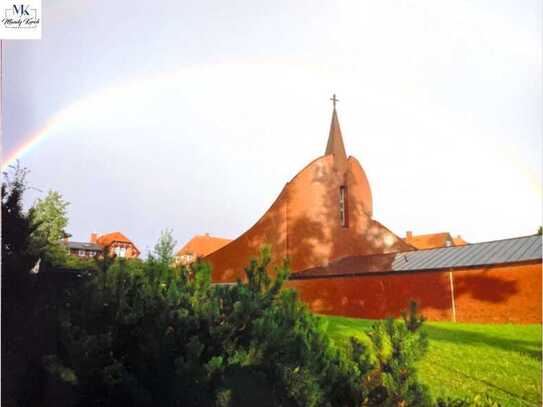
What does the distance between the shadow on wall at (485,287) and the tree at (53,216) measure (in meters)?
2.18

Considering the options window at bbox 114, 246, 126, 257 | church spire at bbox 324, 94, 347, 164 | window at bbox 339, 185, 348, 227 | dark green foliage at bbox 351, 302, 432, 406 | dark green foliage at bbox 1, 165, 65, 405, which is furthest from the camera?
window at bbox 339, 185, 348, 227

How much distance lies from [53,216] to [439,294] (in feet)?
7.11

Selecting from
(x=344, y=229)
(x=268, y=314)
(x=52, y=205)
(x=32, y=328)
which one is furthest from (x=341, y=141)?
(x=32, y=328)

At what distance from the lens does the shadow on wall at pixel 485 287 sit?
7.45 ft

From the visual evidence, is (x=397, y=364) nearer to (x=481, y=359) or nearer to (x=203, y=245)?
(x=203, y=245)

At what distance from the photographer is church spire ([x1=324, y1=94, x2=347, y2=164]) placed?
2.44 meters

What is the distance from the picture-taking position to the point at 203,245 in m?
2.40

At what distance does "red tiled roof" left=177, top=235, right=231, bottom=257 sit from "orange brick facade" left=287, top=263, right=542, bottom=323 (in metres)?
0.49

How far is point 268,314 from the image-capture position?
1608 millimetres

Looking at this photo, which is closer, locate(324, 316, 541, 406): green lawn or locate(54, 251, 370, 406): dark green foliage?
locate(54, 251, 370, 406): dark green foliage

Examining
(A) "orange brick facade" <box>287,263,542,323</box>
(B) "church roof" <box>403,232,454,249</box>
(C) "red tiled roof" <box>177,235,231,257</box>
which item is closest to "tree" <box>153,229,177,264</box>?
(C) "red tiled roof" <box>177,235,231,257</box>

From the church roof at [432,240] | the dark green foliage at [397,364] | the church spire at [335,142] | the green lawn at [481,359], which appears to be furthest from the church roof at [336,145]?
the dark green foliage at [397,364]

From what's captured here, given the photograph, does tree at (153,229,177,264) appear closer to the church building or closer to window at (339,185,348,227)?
the church building

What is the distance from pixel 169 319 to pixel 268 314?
367 millimetres
